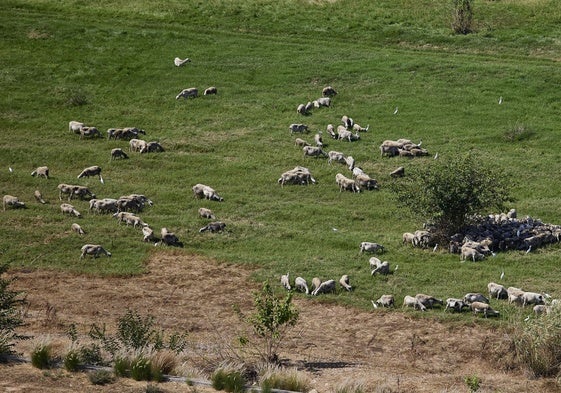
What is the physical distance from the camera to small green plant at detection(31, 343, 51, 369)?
83.5 ft

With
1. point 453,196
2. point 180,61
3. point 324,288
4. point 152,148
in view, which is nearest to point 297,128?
point 152,148

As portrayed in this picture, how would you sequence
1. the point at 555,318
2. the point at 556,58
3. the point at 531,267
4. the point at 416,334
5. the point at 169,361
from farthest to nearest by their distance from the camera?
the point at 556,58 → the point at 531,267 → the point at 416,334 → the point at 555,318 → the point at 169,361

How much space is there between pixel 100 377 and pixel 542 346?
12.1 m

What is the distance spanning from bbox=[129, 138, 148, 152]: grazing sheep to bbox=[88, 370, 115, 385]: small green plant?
90.9 ft

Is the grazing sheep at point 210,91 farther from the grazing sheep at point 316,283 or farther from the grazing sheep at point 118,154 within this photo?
the grazing sheep at point 316,283

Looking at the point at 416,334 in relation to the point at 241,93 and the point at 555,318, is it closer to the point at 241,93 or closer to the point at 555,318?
the point at 555,318

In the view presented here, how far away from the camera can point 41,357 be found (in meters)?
25.5

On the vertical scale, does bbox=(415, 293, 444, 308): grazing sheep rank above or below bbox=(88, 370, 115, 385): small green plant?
below

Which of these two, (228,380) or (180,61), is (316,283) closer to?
(228,380)

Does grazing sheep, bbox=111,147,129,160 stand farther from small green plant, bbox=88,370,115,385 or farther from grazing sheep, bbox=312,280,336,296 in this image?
small green plant, bbox=88,370,115,385

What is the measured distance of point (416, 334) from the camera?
31234 millimetres

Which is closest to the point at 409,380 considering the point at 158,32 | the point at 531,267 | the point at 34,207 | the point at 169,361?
the point at 169,361

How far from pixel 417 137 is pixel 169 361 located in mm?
30499

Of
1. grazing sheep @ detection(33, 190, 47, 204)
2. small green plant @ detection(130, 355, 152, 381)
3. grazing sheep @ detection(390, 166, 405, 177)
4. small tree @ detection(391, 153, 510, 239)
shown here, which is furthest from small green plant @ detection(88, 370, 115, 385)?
grazing sheep @ detection(390, 166, 405, 177)
